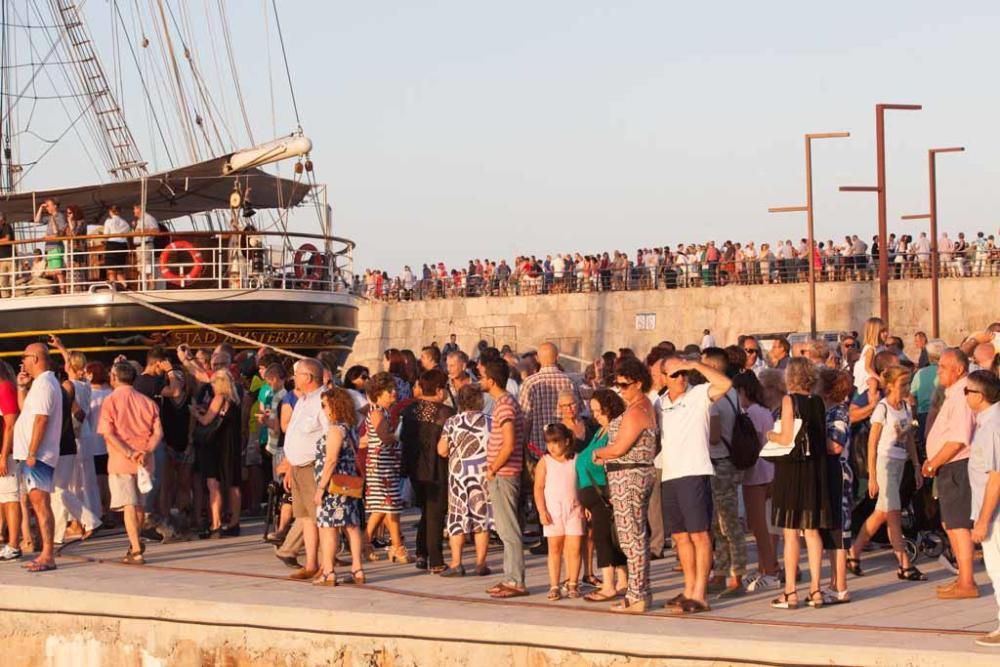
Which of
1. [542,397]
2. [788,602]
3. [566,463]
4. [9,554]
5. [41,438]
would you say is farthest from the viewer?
[9,554]

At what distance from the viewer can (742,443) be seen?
10.8m

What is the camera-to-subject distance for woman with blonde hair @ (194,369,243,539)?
14.6 metres

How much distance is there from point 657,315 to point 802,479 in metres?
34.7

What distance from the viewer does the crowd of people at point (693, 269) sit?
4116cm

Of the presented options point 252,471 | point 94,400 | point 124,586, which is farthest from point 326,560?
point 252,471

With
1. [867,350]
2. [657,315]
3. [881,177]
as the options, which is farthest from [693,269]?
[867,350]

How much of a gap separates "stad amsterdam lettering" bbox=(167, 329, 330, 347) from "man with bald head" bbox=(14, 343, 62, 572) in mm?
10899

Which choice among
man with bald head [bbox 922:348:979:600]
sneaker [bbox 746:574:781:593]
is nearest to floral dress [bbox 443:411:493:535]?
sneaker [bbox 746:574:781:593]

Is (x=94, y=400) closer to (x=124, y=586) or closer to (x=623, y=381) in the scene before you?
(x=124, y=586)

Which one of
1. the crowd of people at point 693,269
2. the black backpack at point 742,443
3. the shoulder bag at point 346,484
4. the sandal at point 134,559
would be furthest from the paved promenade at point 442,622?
the crowd of people at point 693,269

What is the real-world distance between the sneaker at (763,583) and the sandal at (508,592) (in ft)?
4.68

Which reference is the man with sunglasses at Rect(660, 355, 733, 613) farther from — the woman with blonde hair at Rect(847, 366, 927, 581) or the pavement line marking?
the woman with blonde hair at Rect(847, 366, 927, 581)

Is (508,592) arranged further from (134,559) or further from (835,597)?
(134,559)

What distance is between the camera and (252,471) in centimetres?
1672
